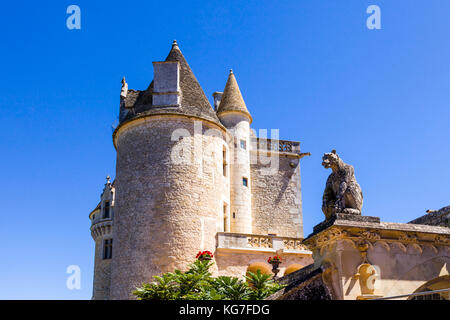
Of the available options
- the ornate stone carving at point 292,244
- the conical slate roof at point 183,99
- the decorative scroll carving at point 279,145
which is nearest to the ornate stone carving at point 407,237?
the ornate stone carving at point 292,244

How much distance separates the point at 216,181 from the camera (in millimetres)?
24094

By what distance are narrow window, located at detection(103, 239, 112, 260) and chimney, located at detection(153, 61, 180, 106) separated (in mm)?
13285

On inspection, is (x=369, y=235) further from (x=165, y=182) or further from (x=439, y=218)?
(x=165, y=182)

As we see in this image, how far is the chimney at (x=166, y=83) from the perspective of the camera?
2405 cm

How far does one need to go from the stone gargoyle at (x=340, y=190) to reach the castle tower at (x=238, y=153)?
1763cm

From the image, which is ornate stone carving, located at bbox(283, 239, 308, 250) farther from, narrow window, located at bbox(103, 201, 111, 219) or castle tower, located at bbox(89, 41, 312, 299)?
narrow window, located at bbox(103, 201, 111, 219)

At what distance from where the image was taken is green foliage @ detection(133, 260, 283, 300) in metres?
11.2

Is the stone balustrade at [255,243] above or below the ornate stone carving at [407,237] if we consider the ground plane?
above

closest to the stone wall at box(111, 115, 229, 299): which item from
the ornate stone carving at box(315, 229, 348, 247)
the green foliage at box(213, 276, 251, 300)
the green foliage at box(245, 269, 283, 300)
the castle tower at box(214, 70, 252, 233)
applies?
the castle tower at box(214, 70, 252, 233)

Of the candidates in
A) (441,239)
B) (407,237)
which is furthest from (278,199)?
(407,237)

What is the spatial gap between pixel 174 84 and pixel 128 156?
13.0 feet

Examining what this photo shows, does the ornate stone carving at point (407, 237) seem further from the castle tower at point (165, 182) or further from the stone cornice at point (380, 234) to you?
the castle tower at point (165, 182)
